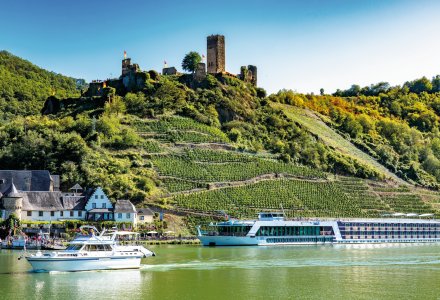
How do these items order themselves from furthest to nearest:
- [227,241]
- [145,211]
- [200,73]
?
[200,73] → [145,211] → [227,241]

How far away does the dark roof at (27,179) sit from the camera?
82250mm

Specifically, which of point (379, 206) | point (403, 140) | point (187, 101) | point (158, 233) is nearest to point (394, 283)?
point (158, 233)

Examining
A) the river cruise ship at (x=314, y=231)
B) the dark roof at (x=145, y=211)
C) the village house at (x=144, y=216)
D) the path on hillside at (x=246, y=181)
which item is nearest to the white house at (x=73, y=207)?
the village house at (x=144, y=216)

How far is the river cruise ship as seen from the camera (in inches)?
3022

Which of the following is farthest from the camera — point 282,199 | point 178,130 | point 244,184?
point 178,130

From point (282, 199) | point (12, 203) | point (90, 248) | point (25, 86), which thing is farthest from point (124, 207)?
point (25, 86)

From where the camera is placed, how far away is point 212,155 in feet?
329

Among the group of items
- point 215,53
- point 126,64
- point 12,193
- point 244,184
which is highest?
point 215,53

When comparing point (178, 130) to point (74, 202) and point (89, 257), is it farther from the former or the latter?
point (89, 257)

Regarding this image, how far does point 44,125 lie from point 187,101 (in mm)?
28259

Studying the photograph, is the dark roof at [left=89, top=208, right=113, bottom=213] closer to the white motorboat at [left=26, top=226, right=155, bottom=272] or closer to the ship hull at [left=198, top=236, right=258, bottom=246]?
the ship hull at [left=198, top=236, right=258, bottom=246]

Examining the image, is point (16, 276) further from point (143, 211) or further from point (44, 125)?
point (44, 125)

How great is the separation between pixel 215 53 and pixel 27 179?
56.3 meters

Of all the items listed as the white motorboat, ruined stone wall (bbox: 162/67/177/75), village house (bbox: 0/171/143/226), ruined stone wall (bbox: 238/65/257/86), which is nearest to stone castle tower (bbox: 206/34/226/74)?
ruined stone wall (bbox: 162/67/177/75)
